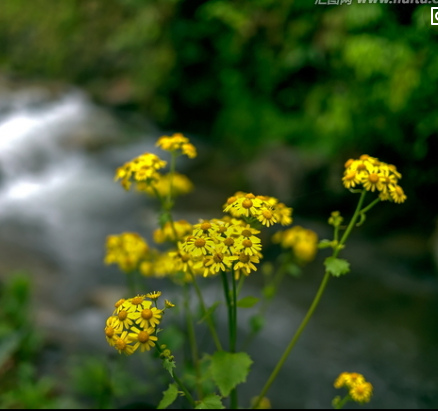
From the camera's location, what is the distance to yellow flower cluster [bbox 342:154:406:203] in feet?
3.41

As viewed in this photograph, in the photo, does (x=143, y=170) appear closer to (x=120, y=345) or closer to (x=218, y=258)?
(x=218, y=258)

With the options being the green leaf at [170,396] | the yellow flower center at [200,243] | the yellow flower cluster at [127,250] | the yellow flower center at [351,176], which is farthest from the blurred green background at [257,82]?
the yellow flower center at [351,176]

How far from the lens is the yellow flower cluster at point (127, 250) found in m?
1.40

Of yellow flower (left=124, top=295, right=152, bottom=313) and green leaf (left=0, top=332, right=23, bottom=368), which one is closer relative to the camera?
yellow flower (left=124, top=295, right=152, bottom=313)

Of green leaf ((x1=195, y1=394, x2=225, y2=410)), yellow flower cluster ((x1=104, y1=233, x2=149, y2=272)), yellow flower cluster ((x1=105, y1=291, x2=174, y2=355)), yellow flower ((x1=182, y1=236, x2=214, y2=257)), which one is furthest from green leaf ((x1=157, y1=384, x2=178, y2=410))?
yellow flower cluster ((x1=104, y1=233, x2=149, y2=272))

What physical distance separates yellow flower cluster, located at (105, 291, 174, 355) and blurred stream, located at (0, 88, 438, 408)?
A: 1.37 m

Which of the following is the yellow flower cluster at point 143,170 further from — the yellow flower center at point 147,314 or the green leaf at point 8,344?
the green leaf at point 8,344

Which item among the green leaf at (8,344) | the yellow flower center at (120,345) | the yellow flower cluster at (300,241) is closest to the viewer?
the yellow flower center at (120,345)

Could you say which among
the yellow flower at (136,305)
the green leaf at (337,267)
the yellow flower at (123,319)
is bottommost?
the yellow flower at (123,319)

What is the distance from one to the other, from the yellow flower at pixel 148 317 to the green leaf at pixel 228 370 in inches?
10.5

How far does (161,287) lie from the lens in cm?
305

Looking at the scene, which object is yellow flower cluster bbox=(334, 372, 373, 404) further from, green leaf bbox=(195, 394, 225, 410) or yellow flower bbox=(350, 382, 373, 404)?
green leaf bbox=(195, 394, 225, 410)

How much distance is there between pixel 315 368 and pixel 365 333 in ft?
1.59

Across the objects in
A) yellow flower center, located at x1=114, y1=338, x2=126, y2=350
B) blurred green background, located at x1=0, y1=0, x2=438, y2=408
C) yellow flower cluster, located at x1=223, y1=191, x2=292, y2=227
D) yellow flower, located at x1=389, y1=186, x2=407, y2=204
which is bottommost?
yellow flower center, located at x1=114, y1=338, x2=126, y2=350
